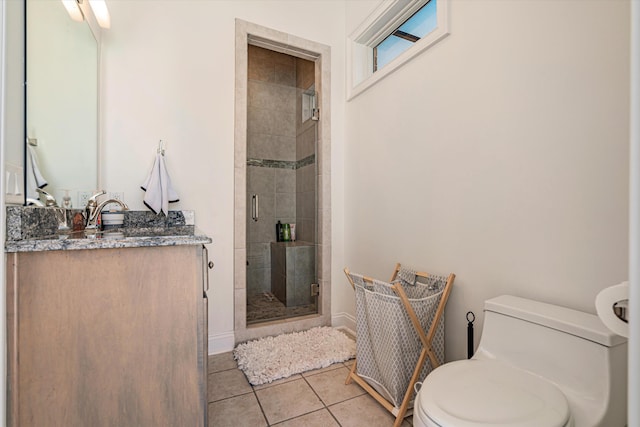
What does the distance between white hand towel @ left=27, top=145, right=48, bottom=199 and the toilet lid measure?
1684mm

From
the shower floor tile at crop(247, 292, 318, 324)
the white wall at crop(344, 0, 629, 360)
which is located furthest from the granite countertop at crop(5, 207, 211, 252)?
the shower floor tile at crop(247, 292, 318, 324)

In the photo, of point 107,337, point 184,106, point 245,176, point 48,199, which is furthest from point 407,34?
point 107,337

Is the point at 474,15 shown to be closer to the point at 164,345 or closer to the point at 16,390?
the point at 164,345

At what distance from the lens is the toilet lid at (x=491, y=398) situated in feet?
2.87

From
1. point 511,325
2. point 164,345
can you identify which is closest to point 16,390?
point 164,345

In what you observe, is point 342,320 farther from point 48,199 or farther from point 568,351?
point 48,199

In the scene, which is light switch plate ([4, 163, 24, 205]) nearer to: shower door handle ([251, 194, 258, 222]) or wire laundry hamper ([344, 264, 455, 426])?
wire laundry hamper ([344, 264, 455, 426])

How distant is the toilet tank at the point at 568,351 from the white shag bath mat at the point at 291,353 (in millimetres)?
1135

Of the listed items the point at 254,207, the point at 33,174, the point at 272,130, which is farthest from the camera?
the point at 272,130

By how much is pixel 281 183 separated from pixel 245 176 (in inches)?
46.5

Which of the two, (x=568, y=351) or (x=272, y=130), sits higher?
(x=272, y=130)

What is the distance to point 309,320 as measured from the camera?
270 centimetres

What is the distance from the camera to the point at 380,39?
8.48 ft

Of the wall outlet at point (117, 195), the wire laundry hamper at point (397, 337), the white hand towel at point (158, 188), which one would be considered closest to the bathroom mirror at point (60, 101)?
the wall outlet at point (117, 195)
